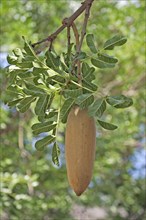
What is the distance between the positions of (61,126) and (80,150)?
1769 mm

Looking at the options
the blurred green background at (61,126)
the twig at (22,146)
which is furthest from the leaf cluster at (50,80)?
the twig at (22,146)

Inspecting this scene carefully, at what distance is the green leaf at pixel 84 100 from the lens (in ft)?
2.58

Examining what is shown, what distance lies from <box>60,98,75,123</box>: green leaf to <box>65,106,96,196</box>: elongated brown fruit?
0.12 feet

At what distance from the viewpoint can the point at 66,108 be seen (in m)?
0.83

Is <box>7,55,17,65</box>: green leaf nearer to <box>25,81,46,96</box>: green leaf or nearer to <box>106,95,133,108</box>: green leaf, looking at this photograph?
<box>25,81,46,96</box>: green leaf

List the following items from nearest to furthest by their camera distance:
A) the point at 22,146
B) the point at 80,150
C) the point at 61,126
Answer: the point at 80,150
the point at 61,126
the point at 22,146

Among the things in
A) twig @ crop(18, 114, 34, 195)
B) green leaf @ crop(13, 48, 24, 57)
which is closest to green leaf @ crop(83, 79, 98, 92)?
green leaf @ crop(13, 48, 24, 57)

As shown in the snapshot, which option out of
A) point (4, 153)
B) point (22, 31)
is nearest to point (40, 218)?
point (4, 153)

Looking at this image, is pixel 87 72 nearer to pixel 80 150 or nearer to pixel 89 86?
pixel 89 86

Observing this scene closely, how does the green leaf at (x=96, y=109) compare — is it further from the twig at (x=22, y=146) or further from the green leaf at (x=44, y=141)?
the twig at (x=22, y=146)

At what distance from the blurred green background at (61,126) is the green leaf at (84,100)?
1.32m

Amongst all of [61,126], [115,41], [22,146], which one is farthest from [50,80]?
[22,146]

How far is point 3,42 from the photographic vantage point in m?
2.43

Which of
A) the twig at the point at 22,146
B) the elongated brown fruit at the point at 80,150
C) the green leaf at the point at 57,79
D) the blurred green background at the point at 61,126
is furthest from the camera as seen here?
the twig at the point at 22,146
